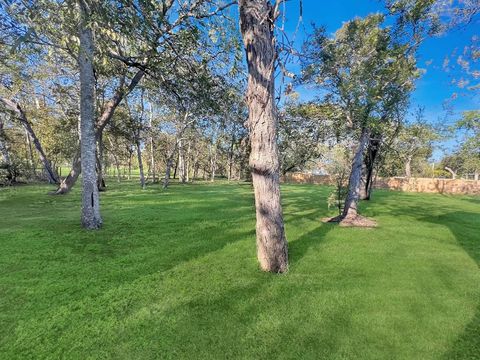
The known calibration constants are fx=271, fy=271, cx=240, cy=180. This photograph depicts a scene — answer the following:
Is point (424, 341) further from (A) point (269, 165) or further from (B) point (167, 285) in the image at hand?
(B) point (167, 285)

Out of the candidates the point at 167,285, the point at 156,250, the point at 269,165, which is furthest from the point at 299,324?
the point at 156,250

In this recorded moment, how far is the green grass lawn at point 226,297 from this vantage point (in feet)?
8.74

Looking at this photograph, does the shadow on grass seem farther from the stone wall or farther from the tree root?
the stone wall

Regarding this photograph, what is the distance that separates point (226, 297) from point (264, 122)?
2.57m

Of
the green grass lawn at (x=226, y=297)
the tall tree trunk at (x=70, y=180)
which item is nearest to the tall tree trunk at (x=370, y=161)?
the green grass lawn at (x=226, y=297)

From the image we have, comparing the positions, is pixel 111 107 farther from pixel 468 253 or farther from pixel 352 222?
pixel 468 253

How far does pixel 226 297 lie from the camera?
360 centimetres

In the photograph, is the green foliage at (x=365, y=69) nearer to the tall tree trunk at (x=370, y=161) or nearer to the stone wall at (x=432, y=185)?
the tall tree trunk at (x=370, y=161)

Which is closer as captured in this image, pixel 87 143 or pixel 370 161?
pixel 87 143

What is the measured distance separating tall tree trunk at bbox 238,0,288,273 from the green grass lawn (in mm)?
692

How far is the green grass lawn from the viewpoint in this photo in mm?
2664

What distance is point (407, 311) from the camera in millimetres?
3357

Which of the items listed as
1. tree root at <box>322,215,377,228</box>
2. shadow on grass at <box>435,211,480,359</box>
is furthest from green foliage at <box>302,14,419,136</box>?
shadow on grass at <box>435,211,480,359</box>

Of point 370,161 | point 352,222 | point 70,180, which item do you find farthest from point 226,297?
point 370,161
